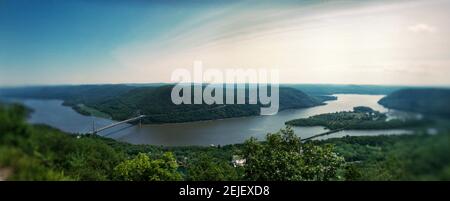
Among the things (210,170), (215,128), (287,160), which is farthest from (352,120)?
(210,170)

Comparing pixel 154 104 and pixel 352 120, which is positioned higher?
pixel 154 104

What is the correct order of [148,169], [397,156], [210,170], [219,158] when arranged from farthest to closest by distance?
1. [219,158]
2. [148,169]
3. [210,170]
4. [397,156]

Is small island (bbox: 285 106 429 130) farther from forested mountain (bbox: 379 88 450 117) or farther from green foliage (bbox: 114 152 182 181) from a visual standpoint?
green foliage (bbox: 114 152 182 181)

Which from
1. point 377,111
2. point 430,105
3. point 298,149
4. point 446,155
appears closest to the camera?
point 446,155

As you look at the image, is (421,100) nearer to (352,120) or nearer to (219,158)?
(352,120)
